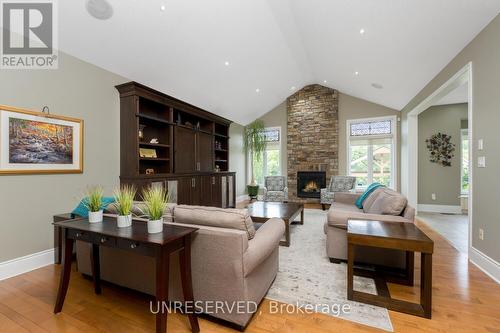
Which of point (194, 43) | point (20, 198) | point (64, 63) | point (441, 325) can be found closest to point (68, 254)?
point (20, 198)

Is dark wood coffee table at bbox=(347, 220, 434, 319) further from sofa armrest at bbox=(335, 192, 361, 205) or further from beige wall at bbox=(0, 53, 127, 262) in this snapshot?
beige wall at bbox=(0, 53, 127, 262)

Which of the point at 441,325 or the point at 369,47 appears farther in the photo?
the point at 369,47

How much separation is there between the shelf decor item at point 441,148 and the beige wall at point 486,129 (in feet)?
11.0

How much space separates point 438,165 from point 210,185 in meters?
5.63

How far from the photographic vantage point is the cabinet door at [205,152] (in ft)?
16.8

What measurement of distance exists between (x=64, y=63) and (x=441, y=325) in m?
4.66

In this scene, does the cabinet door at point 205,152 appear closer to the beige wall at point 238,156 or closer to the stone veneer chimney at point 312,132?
the beige wall at point 238,156

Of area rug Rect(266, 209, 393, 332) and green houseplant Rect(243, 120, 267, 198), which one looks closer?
area rug Rect(266, 209, 393, 332)

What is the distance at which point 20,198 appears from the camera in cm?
251

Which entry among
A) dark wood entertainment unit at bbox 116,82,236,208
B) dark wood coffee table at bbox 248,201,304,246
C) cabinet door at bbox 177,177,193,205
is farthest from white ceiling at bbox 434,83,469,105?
cabinet door at bbox 177,177,193,205

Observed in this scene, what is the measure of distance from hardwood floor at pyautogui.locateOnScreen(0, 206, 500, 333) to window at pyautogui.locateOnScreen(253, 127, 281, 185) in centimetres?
565

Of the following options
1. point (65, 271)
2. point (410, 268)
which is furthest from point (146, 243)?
point (410, 268)

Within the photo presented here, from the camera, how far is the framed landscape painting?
2395mm

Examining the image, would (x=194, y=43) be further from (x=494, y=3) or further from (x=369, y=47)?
(x=494, y=3)
